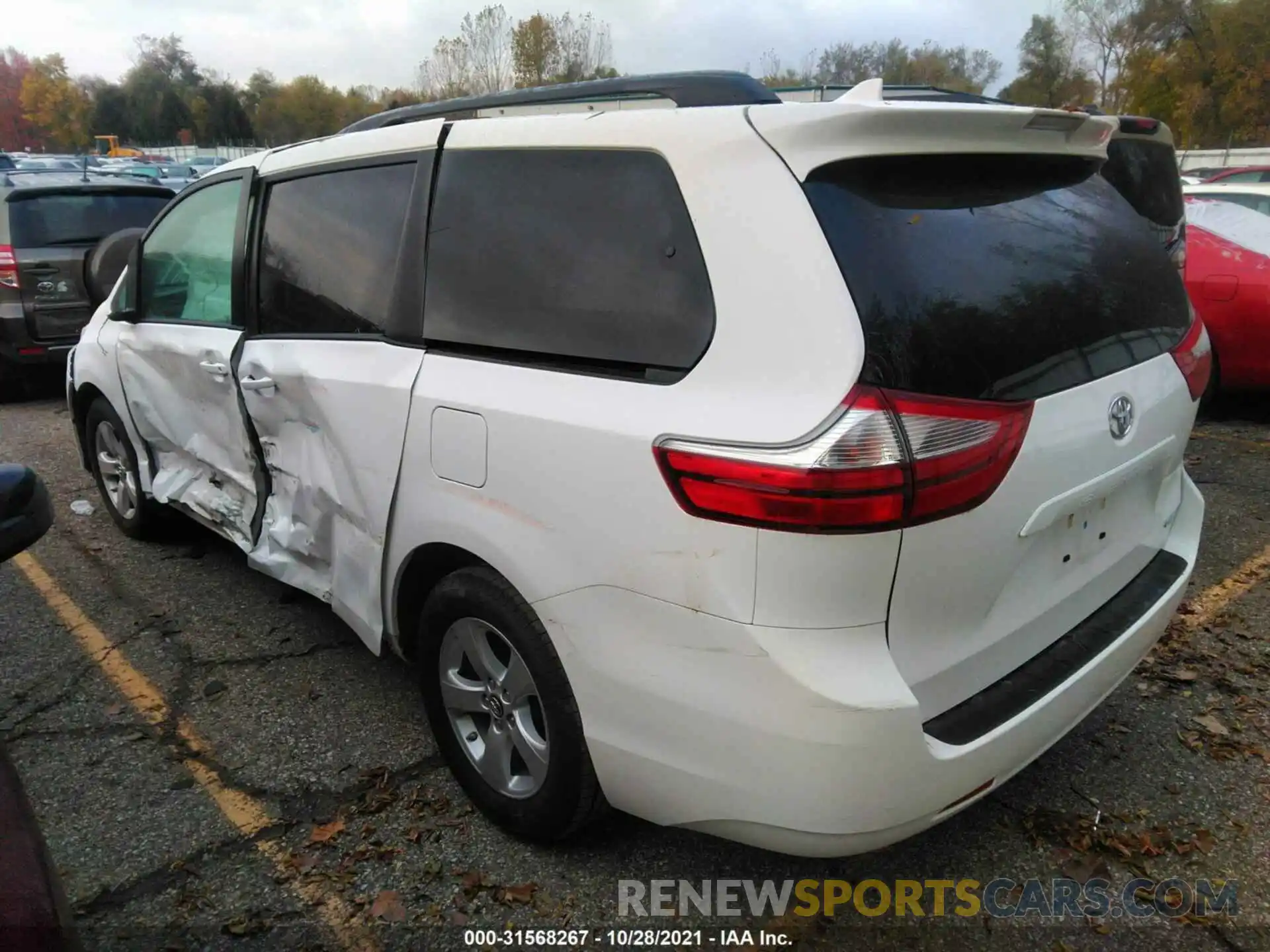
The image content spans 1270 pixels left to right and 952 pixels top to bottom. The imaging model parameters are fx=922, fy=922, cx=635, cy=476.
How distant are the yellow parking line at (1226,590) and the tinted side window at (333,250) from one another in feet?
10.6

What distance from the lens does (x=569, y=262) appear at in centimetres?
217

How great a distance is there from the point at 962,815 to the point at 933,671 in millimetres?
976

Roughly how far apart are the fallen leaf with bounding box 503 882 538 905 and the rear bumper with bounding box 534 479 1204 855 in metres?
0.42

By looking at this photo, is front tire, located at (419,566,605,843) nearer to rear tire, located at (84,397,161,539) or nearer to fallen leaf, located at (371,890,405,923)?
fallen leaf, located at (371,890,405,923)

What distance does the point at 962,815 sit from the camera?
2590 mm

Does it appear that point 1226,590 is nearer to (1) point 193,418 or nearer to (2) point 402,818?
(2) point 402,818

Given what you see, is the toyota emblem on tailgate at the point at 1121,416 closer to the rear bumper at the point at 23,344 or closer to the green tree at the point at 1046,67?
the rear bumper at the point at 23,344

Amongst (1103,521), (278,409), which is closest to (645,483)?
(1103,521)

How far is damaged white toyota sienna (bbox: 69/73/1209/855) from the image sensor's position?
174cm

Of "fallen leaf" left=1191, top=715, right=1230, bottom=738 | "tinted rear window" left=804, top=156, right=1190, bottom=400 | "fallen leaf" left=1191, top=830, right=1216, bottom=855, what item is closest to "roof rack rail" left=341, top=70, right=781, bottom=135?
"tinted rear window" left=804, top=156, right=1190, bottom=400

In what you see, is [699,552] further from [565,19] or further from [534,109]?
[565,19]

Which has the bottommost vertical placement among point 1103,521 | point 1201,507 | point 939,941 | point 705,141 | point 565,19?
point 939,941

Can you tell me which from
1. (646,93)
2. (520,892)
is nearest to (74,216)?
(646,93)

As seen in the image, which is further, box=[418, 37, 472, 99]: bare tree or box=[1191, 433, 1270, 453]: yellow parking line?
box=[418, 37, 472, 99]: bare tree
